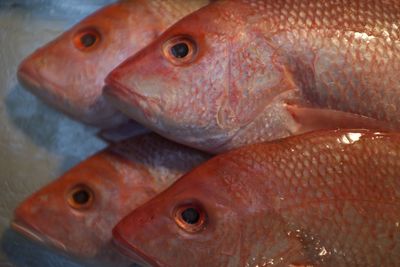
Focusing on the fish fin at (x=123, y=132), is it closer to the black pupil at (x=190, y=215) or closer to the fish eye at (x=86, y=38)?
the fish eye at (x=86, y=38)

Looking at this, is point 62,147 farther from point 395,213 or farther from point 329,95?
point 395,213

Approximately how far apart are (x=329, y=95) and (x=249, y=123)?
19 cm

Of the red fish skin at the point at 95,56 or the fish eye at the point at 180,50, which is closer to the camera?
the fish eye at the point at 180,50

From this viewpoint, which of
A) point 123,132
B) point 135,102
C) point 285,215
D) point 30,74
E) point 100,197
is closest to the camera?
point 285,215

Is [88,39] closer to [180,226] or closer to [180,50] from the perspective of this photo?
[180,50]

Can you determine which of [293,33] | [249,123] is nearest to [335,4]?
[293,33]

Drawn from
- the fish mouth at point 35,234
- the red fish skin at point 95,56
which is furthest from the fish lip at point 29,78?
the fish mouth at point 35,234

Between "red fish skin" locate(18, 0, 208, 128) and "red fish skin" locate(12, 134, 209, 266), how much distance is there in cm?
16

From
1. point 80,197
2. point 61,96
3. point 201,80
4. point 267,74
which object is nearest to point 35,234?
point 80,197

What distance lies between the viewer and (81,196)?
1.36 meters

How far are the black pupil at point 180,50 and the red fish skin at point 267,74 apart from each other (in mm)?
16

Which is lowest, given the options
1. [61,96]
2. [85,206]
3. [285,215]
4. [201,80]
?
[85,206]

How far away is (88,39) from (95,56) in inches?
2.6

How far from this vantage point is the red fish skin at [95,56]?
4.60ft
